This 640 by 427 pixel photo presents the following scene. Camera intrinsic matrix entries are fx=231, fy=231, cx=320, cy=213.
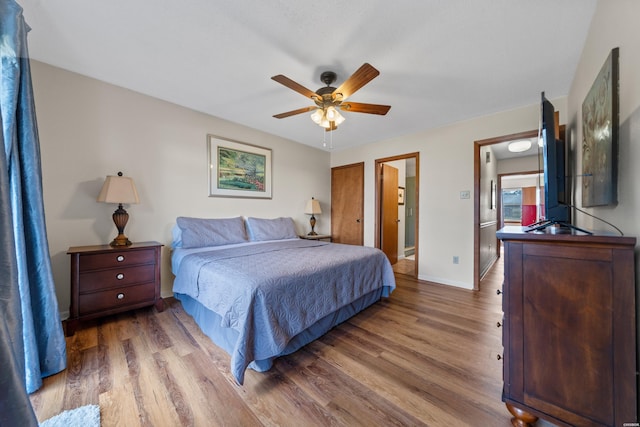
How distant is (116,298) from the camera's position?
7.12 feet

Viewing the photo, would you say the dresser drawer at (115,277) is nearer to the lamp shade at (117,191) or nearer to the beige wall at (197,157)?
the beige wall at (197,157)

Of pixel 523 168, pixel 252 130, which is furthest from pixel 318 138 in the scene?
pixel 523 168

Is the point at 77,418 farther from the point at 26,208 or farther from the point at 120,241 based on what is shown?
the point at 120,241

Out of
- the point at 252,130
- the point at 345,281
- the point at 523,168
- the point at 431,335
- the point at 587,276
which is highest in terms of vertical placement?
the point at 252,130

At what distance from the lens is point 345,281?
7.02 ft

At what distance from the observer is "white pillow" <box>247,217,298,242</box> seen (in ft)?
11.2

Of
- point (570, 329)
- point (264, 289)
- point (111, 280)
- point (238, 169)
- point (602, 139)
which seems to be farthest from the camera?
point (238, 169)

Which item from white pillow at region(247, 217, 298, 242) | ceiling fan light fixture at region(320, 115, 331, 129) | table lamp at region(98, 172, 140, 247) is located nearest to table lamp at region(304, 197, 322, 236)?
white pillow at region(247, 217, 298, 242)

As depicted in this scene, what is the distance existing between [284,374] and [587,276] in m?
1.68

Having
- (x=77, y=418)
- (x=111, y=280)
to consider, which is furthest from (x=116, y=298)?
(x=77, y=418)

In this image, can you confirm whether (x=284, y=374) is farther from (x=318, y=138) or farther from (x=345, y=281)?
(x=318, y=138)

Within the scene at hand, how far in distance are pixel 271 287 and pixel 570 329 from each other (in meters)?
1.51

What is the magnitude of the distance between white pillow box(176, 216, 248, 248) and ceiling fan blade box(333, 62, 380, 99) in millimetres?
2164

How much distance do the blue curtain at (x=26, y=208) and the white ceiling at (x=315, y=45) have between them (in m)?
0.51
